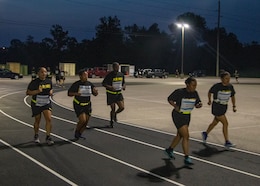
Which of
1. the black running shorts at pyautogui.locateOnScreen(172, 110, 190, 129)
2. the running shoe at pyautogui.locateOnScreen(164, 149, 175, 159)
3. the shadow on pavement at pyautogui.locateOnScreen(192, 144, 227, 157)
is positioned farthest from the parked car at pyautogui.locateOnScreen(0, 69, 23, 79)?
the black running shorts at pyautogui.locateOnScreen(172, 110, 190, 129)

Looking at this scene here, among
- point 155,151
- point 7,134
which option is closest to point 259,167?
point 155,151

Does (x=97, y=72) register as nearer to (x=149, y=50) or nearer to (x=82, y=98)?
(x=149, y=50)

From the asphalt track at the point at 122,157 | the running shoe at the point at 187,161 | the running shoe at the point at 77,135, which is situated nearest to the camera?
the asphalt track at the point at 122,157

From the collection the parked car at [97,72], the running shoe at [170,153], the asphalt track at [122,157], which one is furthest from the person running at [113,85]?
the parked car at [97,72]

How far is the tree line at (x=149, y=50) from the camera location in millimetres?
80938

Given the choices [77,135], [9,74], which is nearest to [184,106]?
[77,135]

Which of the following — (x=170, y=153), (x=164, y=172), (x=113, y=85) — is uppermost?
(x=113, y=85)

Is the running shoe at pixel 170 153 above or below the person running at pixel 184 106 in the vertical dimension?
below

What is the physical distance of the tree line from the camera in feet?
266

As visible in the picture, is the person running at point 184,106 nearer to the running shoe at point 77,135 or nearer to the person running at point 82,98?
the person running at point 82,98

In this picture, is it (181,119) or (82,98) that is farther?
(82,98)

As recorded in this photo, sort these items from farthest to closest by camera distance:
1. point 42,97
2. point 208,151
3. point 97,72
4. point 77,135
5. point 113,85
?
point 97,72 < point 113,85 < point 77,135 < point 42,97 < point 208,151

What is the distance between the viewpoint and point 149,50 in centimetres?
8406

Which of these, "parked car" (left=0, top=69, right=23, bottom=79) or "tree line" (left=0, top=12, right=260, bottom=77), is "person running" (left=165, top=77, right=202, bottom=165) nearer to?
"parked car" (left=0, top=69, right=23, bottom=79)
